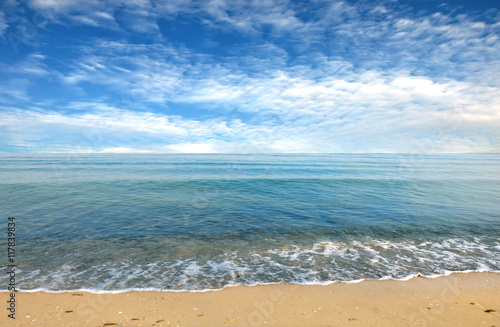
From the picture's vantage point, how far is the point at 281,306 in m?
5.79

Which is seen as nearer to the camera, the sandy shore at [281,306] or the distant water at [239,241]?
the sandy shore at [281,306]

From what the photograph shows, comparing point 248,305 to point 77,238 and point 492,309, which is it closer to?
point 492,309

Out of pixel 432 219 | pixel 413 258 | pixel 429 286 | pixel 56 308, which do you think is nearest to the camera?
pixel 56 308

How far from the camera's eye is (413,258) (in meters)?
8.68

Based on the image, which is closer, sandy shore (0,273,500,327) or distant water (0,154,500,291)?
sandy shore (0,273,500,327)

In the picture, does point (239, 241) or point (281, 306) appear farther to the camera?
point (239, 241)

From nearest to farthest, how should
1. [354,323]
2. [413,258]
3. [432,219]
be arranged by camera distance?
[354,323] < [413,258] < [432,219]

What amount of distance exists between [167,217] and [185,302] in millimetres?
8889

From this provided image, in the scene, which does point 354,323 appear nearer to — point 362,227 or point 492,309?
point 492,309

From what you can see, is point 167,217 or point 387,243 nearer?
point 387,243

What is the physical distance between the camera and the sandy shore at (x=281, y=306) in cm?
523

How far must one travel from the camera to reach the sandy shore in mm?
5234

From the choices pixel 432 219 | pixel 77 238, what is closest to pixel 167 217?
pixel 77 238

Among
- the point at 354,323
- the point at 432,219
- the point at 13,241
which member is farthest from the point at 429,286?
the point at 13,241
